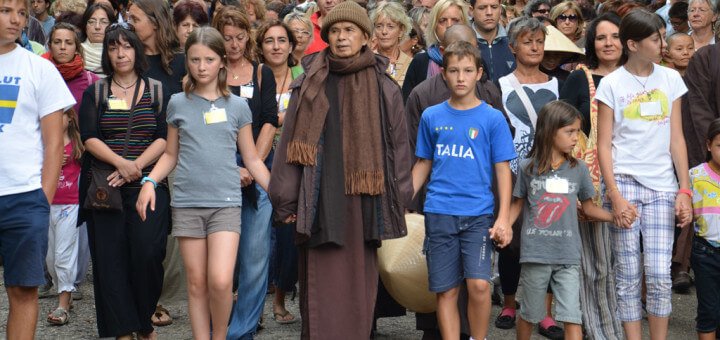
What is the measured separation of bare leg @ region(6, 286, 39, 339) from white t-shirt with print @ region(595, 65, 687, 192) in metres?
3.62

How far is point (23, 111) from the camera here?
21.3 ft

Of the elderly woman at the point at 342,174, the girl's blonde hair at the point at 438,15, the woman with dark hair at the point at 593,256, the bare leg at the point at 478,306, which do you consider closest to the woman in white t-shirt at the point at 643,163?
the woman with dark hair at the point at 593,256

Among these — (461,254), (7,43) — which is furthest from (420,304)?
(7,43)

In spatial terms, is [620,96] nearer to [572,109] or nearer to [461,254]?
[572,109]

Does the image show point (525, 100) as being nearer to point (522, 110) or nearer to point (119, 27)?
point (522, 110)

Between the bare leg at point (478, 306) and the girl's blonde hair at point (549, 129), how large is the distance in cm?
79

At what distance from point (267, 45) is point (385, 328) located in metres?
2.28

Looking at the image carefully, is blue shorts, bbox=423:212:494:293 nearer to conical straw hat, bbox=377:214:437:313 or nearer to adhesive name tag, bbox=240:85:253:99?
conical straw hat, bbox=377:214:437:313

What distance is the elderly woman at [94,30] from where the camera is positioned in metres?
10.2

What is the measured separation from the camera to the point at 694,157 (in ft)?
27.9

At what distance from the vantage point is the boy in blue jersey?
704cm

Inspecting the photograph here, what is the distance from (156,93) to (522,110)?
248 centimetres

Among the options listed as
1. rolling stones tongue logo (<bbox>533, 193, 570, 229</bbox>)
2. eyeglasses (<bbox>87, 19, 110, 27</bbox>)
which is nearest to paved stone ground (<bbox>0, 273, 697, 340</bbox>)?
rolling stones tongue logo (<bbox>533, 193, 570, 229</bbox>)

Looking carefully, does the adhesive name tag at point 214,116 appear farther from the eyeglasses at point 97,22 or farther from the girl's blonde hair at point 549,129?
the eyeglasses at point 97,22
